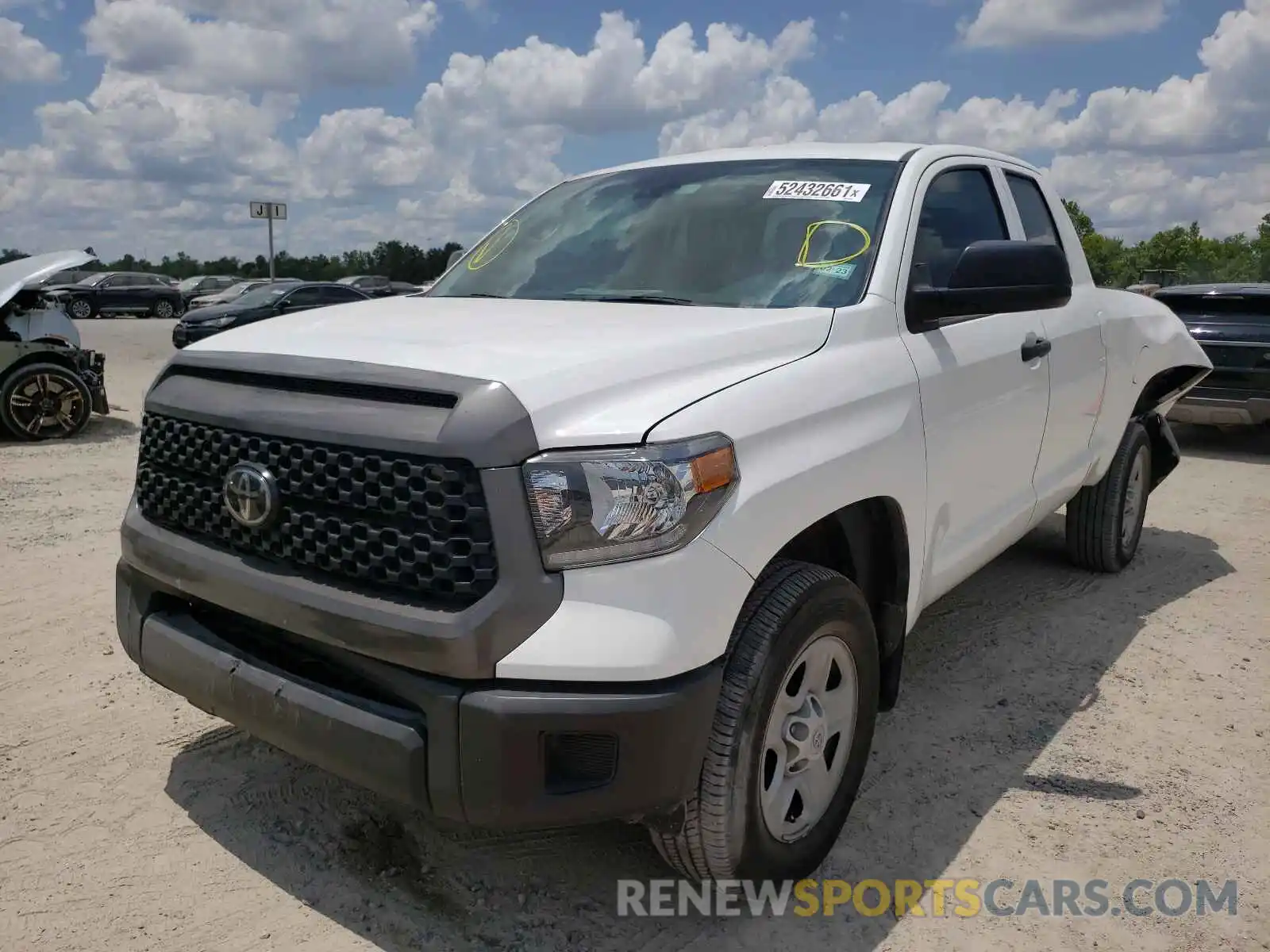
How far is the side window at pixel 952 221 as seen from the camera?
3.32 metres

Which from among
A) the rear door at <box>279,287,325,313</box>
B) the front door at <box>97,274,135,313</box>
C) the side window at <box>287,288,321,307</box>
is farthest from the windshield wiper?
the front door at <box>97,274,135,313</box>

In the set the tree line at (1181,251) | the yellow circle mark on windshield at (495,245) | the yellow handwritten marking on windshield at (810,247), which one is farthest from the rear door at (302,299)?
the tree line at (1181,251)

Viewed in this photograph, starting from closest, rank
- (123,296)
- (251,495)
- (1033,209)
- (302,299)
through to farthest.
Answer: (251,495), (1033,209), (302,299), (123,296)

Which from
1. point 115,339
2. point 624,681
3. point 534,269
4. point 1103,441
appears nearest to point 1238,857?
point 624,681

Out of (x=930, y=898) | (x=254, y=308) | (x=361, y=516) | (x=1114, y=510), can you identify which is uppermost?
(x=254, y=308)

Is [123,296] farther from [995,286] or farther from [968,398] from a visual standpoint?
[995,286]

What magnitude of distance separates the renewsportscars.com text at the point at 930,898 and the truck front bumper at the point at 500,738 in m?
0.54

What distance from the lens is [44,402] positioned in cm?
947

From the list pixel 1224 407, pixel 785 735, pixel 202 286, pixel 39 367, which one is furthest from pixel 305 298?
pixel 202 286

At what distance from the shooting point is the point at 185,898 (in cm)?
265

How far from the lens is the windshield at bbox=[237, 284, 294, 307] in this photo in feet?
62.4

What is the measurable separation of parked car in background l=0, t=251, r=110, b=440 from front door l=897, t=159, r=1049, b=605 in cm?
805

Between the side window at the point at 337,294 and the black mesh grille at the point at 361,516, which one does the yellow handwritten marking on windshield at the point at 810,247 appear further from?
the side window at the point at 337,294

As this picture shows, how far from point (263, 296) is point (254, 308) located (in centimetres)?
72
